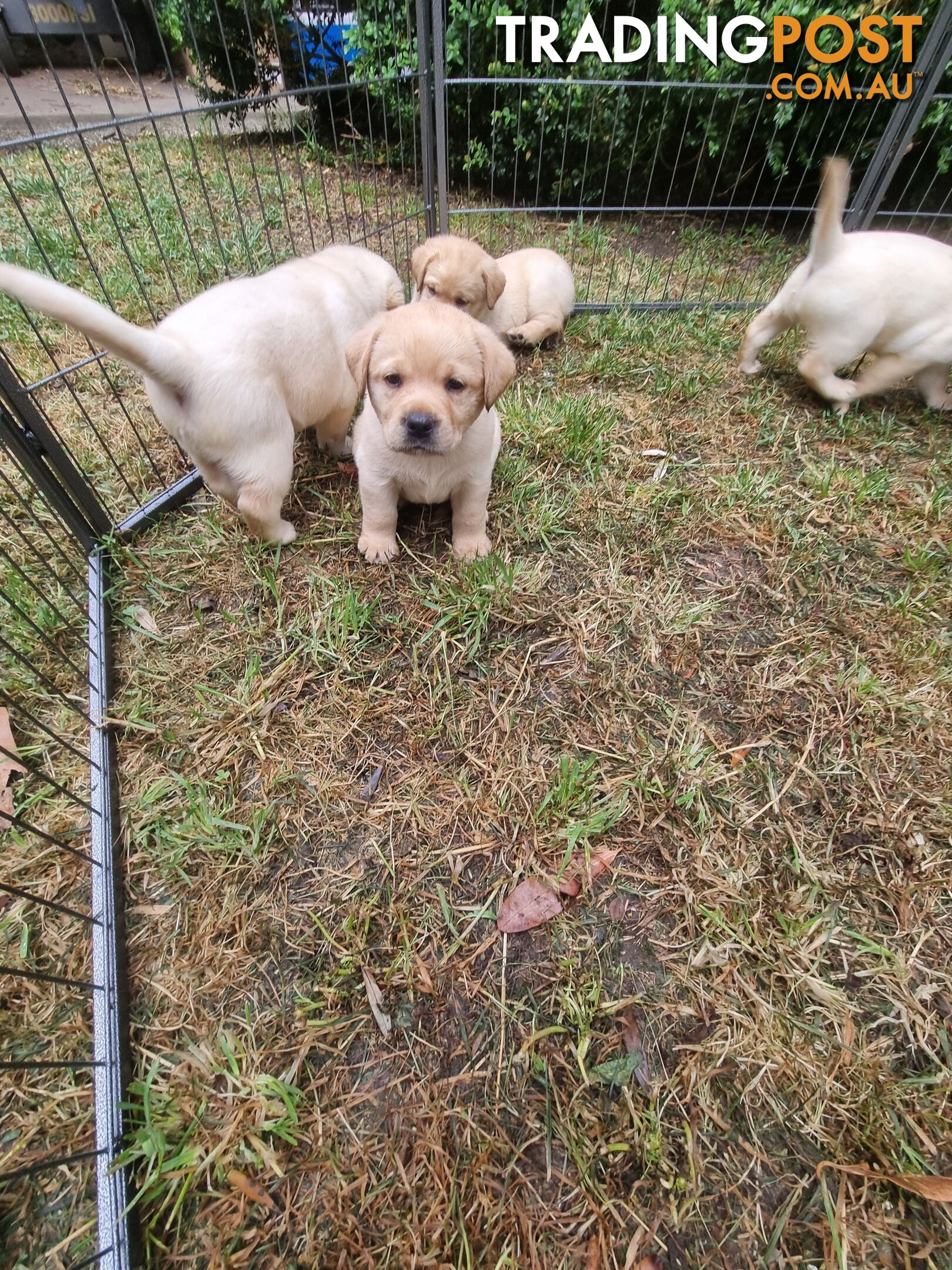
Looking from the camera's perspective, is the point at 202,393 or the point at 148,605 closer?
the point at 202,393

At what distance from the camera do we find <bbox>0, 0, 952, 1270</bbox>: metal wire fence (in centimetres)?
145

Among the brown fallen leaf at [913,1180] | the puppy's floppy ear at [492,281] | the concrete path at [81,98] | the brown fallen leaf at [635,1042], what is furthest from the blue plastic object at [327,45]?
the brown fallen leaf at [913,1180]

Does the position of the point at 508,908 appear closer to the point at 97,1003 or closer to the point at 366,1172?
the point at 366,1172

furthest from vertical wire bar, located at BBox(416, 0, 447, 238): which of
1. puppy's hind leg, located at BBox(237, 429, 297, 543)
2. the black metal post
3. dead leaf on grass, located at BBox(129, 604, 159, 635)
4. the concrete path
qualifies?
the concrete path

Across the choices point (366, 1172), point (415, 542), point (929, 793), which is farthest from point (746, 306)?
point (366, 1172)

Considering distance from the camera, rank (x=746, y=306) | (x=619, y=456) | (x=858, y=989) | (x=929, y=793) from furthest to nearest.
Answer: (x=746, y=306) → (x=619, y=456) → (x=929, y=793) → (x=858, y=989)

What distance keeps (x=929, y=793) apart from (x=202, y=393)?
8.54 ft

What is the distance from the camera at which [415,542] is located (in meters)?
2.62

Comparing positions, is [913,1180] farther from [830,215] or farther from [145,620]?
[830,215]

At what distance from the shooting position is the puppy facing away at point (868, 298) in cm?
300

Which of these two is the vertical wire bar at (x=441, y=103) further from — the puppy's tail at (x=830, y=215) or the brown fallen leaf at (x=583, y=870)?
the brown fallen leaf at (x=583, y=870)

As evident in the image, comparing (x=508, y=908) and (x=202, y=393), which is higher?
(x=202, y=393)

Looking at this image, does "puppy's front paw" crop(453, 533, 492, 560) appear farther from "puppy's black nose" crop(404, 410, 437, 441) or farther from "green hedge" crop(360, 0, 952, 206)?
"green hedge" crop(360, 0, 952, 206)

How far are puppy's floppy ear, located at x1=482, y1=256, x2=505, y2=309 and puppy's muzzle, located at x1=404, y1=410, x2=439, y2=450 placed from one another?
72.1 inches
